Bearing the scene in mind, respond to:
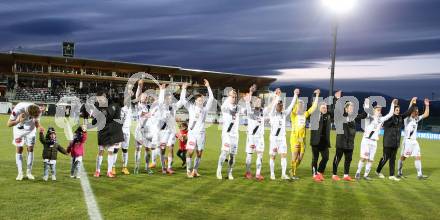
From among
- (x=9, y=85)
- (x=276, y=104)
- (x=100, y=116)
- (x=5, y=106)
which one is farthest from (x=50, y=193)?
(x=9, y=85)

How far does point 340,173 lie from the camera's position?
12812mm

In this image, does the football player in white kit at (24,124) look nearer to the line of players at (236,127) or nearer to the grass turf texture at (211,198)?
the grass turf texture at (211,198)

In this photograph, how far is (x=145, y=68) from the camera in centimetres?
5662

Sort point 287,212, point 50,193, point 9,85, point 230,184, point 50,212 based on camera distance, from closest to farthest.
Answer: point 50,212 → point 287,212 → point 50,193 → point 230,184 → point 9,85

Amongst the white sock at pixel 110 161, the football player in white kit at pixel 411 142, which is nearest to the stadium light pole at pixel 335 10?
the football player in white kit at pixel 411 142

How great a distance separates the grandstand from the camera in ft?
163

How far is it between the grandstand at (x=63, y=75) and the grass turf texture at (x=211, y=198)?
41328mm

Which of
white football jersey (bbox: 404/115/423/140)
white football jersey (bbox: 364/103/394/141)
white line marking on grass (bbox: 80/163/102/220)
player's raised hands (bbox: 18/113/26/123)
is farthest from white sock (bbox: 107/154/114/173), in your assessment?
white football jersey (bbox: 404/115/423/140)


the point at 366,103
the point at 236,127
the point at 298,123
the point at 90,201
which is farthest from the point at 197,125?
the point at 366,103

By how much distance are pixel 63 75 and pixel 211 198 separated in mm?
48453

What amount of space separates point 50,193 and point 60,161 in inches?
198

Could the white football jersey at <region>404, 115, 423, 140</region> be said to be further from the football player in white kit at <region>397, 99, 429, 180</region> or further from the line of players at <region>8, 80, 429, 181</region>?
the line of players at <region>8, 80, 429, 181</region>

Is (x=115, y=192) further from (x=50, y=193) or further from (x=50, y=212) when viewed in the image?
(x=50, y=212)

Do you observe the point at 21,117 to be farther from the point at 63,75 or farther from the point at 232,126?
the point at 63,75
